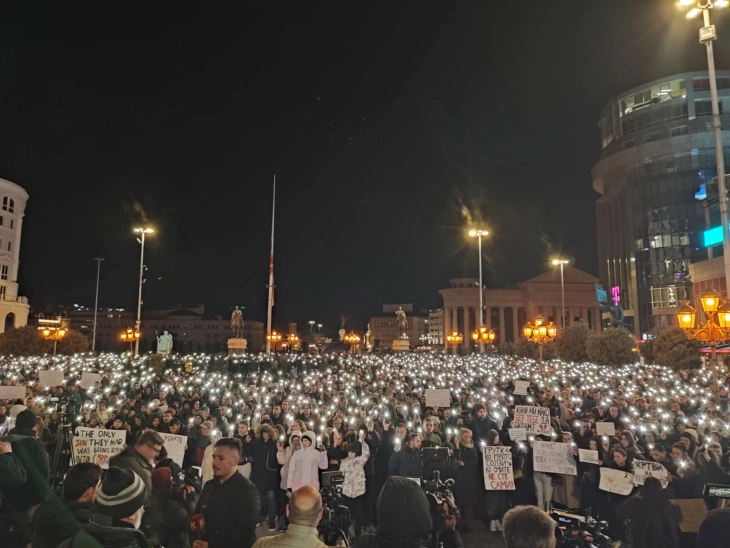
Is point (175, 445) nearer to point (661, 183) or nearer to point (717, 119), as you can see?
point (717, 119)

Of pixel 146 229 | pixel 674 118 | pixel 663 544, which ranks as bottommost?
pixel 663 544

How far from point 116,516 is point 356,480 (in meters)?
5.48

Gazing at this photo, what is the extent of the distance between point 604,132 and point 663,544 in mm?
103424

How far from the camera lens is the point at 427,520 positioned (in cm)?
384

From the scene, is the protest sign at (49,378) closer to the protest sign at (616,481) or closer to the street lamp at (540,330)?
the protest sign at (616,481)

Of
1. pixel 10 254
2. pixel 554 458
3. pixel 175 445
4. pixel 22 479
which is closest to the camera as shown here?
pixel 22 479

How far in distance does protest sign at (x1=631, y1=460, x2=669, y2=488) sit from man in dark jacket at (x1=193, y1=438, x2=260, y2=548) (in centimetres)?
524

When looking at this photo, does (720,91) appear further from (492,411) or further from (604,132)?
(492,411)

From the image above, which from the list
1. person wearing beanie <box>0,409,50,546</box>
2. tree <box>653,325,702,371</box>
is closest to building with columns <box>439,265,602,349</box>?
tree <box>653,325,702,371</box>

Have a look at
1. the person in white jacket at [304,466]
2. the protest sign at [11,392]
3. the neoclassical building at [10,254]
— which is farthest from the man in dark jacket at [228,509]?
the neoclassical building at [10,254]

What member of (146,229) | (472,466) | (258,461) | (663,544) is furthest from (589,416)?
(146,229)

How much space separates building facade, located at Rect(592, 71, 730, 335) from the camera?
2940 inches

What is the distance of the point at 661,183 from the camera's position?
79.3 metres

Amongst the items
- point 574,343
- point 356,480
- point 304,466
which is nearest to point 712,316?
point 356,480
